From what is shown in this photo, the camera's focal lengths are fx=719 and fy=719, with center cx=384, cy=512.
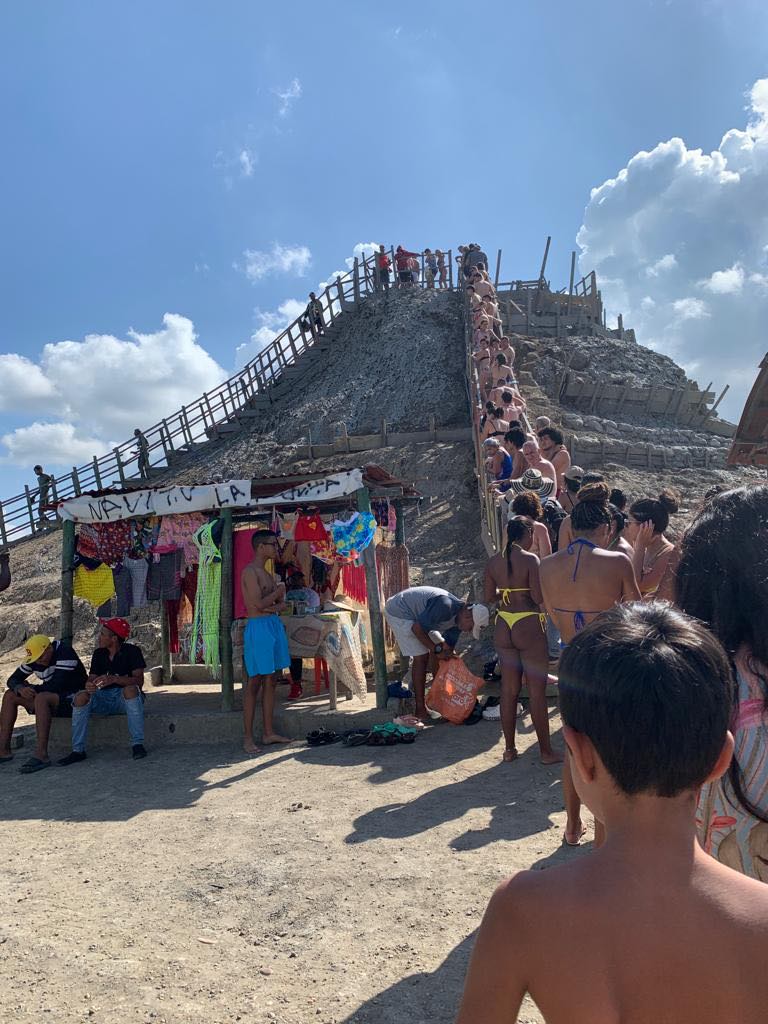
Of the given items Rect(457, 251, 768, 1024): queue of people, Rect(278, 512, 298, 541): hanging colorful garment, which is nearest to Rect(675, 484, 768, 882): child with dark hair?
Rect(457, 251, 768, 1024): queue of people

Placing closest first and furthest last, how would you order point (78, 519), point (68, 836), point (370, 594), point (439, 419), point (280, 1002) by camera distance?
point (280, 1002) < point (68, 836) < point (370, 594) < point (78, 519) < point (439, 419)

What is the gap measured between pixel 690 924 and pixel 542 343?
2563 cm

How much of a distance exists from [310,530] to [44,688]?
2.98 m

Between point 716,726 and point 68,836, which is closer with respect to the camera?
point 716,726

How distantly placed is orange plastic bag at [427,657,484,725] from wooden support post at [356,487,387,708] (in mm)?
604

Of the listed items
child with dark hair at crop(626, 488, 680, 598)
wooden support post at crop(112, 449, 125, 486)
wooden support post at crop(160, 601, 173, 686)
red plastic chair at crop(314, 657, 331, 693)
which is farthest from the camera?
wooden support post at crop(112, 449, 125, 486)

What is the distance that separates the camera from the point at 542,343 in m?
25.3

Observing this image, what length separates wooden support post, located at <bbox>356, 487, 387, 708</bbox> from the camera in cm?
673

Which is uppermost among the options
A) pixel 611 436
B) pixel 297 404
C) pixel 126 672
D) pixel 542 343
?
pixel 542 343

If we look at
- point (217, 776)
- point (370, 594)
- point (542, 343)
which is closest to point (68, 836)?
point (217, 776)

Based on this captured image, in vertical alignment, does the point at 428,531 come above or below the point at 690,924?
above

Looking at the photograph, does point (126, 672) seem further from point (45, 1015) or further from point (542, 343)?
point (542, 343)

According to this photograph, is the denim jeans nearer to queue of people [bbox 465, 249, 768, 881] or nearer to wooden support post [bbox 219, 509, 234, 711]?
wooden support post [bbox 219, 509, 234, 711]

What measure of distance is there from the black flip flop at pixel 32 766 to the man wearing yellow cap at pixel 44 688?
1.03ft
